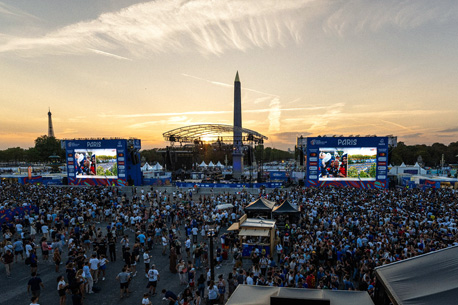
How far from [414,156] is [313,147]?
89726 mm

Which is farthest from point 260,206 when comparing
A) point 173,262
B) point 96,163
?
point 96,163

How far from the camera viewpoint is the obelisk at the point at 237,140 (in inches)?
1823

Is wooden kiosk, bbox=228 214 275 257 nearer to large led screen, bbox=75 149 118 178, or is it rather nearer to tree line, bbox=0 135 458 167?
large led screen, bbox=75 149 118 178

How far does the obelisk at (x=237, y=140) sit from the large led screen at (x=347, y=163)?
52.8 ft

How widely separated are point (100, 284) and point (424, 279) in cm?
1034

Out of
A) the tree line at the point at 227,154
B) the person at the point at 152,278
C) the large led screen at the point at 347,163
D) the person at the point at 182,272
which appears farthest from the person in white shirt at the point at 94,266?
the tree line at the point at 227,154

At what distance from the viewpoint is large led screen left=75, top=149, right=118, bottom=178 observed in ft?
117

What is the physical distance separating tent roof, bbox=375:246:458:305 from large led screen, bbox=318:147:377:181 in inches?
1172

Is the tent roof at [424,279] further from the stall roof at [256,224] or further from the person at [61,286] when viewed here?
the person at [61,286]

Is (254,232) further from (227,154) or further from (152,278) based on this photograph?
(227,154)

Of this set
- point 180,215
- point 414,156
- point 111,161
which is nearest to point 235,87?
point 111,161

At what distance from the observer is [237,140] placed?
4572cm

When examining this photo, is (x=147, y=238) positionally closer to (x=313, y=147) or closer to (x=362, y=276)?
(x=362, y=276)

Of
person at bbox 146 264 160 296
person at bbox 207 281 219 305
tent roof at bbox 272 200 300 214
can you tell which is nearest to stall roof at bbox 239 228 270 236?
tent roof at bbox 272 200 300 214
